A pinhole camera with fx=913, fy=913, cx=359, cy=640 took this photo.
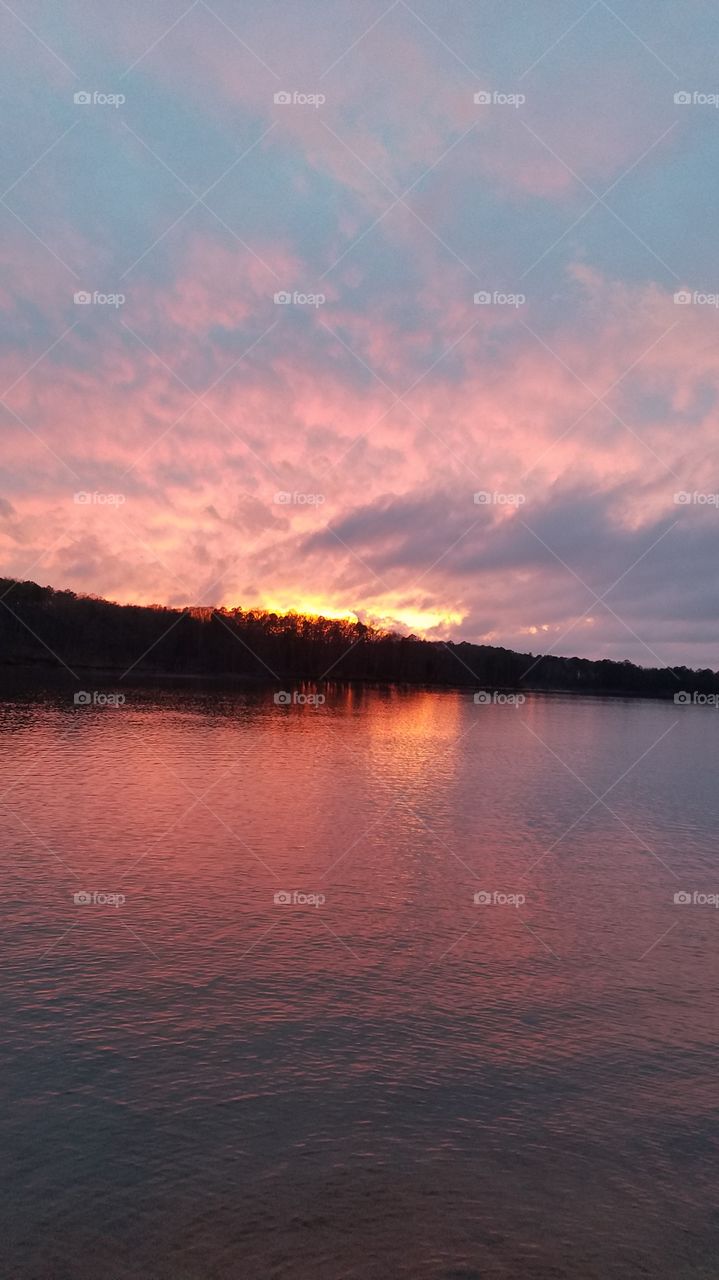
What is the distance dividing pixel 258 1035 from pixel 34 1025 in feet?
15.3

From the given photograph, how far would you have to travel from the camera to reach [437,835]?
1742 inches

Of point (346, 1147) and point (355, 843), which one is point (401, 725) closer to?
point (355, 843)

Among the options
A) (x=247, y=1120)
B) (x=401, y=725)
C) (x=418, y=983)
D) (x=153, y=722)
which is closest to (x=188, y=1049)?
(x=247, y=1120)

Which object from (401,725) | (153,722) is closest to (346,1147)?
(153,722)

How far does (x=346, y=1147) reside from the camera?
15242mm

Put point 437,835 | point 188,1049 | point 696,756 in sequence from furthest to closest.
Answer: point 696,756
point 437,835
point 188,1049

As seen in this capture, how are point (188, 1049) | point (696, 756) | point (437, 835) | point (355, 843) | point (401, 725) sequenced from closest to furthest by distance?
1. point (188, 1049)
2. point (355, 843)
3. point (437, 835)
4. point (696, 756)
5. point (401, 725)

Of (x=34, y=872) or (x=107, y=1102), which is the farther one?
(x=34, y=872)

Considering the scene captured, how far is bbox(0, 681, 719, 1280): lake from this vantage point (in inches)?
514

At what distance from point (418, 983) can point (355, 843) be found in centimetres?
1774

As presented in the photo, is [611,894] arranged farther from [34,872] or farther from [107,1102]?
[107,1102]

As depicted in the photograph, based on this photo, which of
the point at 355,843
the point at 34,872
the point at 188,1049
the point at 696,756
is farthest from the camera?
the point at 696,756

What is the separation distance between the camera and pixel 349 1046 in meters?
19.4

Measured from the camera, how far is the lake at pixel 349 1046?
1305cm
